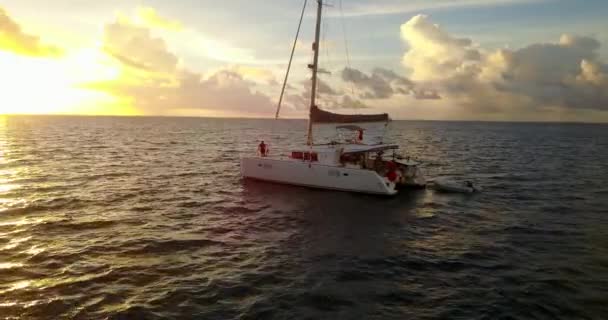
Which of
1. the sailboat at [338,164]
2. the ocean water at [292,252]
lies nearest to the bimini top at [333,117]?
the sailboat at [338,164]

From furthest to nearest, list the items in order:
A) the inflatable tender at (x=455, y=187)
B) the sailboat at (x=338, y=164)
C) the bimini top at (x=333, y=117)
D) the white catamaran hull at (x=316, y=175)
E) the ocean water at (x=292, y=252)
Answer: the inflatable tender at (x=455, y=187)
the bimini top at (x=333, y=117)
the sailboat at (x=338, y=164)
the white catamaran hull at (x=316, y=175)
the ocean water at (x=292, y=252)

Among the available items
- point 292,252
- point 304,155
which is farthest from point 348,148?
point 292,252

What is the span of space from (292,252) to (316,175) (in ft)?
33.7

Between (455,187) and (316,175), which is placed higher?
(316,175)

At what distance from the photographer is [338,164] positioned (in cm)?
2395

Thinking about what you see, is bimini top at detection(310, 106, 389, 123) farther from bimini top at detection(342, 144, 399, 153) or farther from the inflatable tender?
the inflatable tender

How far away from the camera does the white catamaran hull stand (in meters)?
22.9

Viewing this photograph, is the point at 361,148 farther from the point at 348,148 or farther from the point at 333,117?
the point at 333,117

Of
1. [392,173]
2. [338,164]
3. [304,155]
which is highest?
[304,155]

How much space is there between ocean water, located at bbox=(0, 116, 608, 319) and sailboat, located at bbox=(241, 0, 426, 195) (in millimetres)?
794

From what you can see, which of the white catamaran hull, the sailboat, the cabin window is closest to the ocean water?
the white catamaran hull

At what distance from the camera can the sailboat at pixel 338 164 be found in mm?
23266

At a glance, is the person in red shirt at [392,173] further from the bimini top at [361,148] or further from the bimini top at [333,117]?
the bimini top at [333,117]

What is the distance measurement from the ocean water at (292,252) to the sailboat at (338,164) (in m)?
0.79
